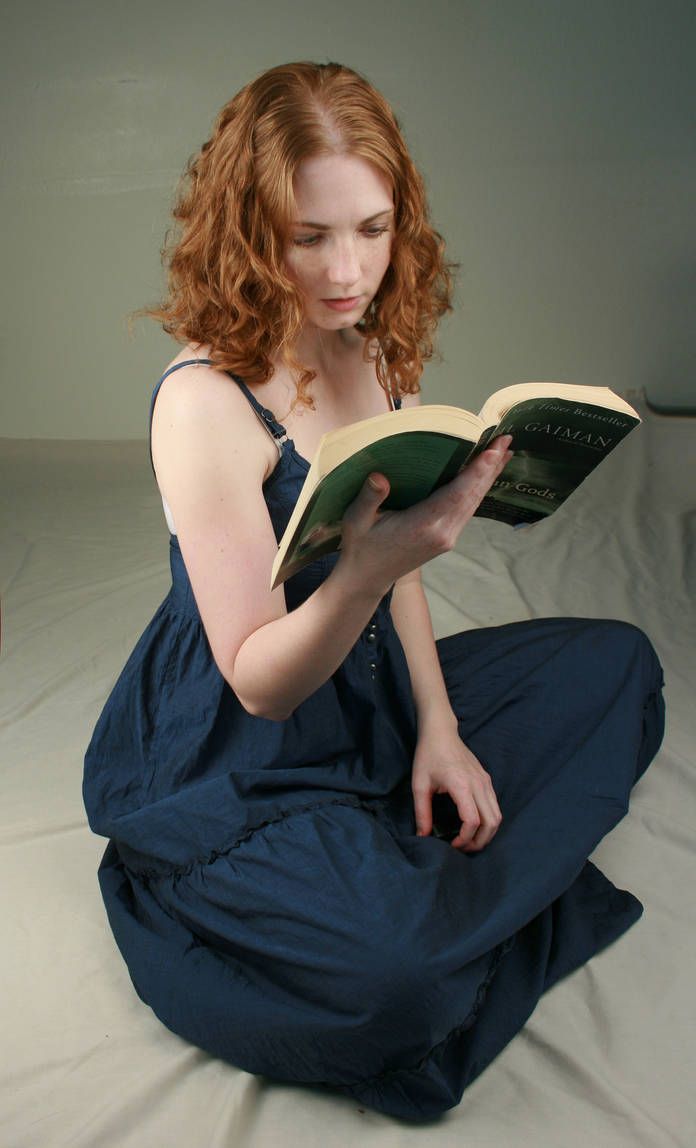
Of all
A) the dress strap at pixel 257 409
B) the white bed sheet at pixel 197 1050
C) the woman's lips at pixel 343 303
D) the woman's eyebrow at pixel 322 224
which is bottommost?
the white bed sheet at pixel 197 1050

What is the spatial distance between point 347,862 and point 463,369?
9.95ft

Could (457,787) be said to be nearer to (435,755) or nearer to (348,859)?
(435,755)

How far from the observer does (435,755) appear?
4.33 feet

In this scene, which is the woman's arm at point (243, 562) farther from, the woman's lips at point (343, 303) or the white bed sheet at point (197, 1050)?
the white bed sheet at point (197, 1050)

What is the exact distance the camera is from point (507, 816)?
4.33ft

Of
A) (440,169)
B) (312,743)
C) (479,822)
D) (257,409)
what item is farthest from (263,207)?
(440,169)

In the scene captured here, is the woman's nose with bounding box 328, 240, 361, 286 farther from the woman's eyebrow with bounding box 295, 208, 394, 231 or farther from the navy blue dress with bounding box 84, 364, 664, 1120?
the navy blue dress with bounding box 84, 364, 664, 1120

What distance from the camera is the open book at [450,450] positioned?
0.88 metres

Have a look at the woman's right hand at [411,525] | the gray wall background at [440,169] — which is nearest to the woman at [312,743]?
the woman's right hand at [411,525]

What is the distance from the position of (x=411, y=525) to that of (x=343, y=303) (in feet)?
1.08

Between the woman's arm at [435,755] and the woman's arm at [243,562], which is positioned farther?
the woman's arm at [435,755]

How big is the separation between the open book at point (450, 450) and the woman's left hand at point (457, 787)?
12.4 inches

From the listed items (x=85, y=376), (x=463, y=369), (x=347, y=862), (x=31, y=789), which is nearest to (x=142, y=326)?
(x=85, y=376)

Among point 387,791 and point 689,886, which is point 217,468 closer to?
point 387,791
